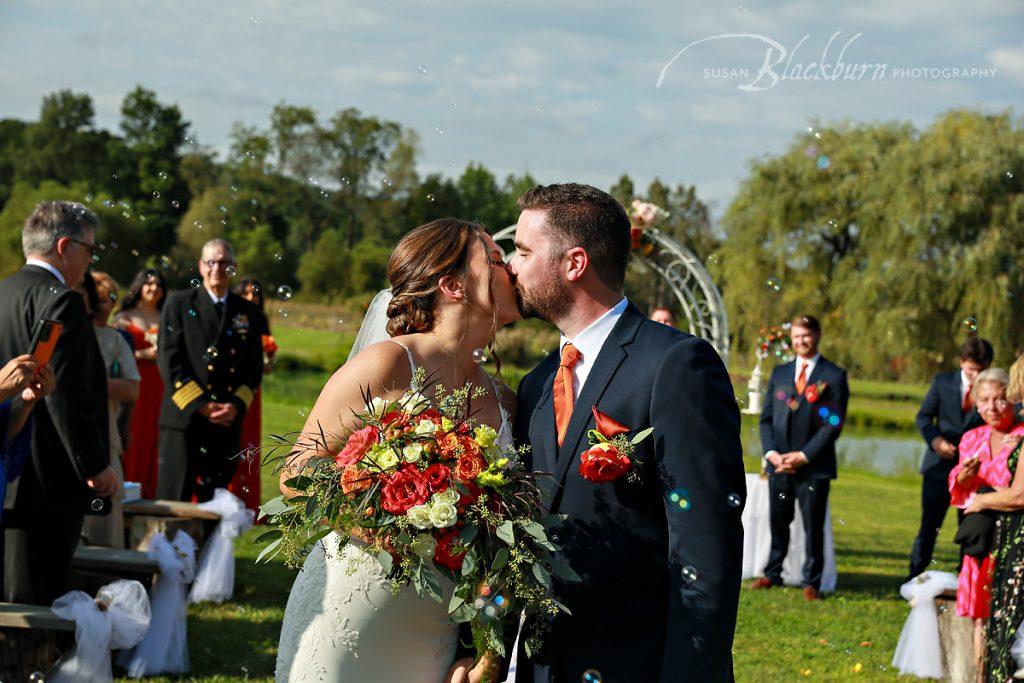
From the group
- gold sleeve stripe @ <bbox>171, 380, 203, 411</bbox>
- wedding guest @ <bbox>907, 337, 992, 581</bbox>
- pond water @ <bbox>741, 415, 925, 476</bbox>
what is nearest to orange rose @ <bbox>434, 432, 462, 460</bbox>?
gold sleeve stripe @ <bbox>171, 380, 203, 411</bbox>

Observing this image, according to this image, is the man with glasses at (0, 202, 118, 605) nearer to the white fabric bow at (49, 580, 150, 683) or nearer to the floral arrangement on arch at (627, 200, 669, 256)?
the white fabric bow at (49, 580, 150, 683)

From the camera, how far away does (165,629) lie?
6.22m

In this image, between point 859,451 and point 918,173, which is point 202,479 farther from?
point 918,173

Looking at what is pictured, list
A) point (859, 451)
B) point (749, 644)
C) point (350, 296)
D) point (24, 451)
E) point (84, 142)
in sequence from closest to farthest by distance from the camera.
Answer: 1. point (24, 451)
2. point (749, 644)
3. point (859, 451)
4. point (350, 296)
5. point (84, 142)

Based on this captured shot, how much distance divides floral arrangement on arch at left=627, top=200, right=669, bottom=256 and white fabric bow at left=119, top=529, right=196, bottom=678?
6050 mm

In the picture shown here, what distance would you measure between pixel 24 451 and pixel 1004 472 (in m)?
5.95

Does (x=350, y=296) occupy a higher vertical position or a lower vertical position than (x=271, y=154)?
lower

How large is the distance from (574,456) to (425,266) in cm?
95

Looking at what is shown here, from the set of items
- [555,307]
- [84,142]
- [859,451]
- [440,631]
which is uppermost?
[84,142]

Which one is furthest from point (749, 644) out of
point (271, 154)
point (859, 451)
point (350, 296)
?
point (271, 154)

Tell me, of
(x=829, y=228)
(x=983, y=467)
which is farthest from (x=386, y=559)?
(x=829, y=228)

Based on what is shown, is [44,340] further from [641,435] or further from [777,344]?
[777,344]

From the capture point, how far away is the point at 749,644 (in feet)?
25.7

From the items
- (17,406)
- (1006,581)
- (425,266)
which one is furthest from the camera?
(1006,581)
